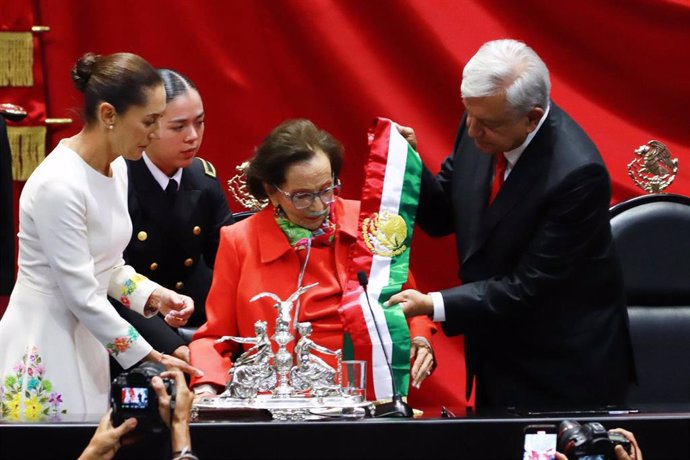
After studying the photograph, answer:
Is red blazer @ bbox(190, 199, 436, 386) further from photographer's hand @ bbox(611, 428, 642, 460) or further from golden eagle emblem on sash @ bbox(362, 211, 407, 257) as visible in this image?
photographer's hand @ bbox(611, 428, 642, 460)

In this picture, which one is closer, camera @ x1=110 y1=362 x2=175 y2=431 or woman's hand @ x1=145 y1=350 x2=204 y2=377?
→ camera @ x1=110 y1=362 x2=175 y2=431

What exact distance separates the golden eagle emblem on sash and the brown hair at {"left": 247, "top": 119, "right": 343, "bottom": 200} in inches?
5.6

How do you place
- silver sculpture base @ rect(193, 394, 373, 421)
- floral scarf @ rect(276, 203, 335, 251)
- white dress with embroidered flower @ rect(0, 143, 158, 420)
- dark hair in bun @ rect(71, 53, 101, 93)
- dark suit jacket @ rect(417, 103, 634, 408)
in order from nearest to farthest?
silver sculpture base @ rect(193, 394, 373, 421) < white dress with embroidered flower @ rect(0, 143, 158, 420) < dark hair in bun @ rect(71, 53, 101, 93) < dark suit jacket @ rect(417, 103, 634, 408) < floral scarf @ rect(276, 203, 335, 251)

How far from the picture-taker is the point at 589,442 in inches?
69.9

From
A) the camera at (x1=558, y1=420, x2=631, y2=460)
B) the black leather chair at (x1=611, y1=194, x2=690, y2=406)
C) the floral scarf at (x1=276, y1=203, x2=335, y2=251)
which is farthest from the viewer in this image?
the black leather chair at (x1=611, y1=194, x2=690, y2=406)

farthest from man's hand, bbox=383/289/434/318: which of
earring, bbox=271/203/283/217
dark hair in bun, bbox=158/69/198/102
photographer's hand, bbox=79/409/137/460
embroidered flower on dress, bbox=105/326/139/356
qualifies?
photographer's hand, bbox=79/409/137/460

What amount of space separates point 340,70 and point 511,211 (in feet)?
4.61

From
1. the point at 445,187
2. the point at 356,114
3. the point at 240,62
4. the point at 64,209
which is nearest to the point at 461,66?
the point at 356,114

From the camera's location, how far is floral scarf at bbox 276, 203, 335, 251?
108 inches

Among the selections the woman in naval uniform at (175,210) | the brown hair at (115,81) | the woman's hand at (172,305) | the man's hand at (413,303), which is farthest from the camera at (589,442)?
the woman in naval uniform at (175,210)

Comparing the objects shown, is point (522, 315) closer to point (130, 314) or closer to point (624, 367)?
point (624, 367)

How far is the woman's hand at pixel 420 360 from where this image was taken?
260 centimetres

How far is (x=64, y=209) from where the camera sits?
2332mm

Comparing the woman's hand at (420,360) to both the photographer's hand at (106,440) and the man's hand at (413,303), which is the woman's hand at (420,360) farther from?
the photographer's hand at (106,440)
